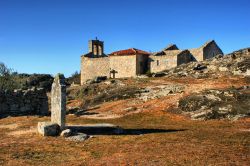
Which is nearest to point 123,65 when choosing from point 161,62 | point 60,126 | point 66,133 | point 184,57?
point 161,62

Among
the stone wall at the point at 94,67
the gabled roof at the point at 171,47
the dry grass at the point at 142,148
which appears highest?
the gabled roof at the point at 171,47

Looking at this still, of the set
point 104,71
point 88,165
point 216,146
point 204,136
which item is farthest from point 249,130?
point 104,71

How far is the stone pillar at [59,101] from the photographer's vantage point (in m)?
24.6

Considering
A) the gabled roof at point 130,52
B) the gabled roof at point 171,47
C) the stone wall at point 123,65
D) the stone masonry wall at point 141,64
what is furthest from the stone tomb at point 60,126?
the gabled roof at point 171,47

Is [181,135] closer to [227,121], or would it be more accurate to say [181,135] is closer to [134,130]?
[134,130]

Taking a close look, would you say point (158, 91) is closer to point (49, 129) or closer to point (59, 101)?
point (59, 101)

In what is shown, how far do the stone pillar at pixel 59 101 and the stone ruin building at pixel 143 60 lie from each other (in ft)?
142

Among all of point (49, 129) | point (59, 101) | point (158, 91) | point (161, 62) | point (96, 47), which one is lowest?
point (49, 129)

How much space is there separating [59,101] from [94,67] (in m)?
52.2

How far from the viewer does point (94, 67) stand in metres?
76.9

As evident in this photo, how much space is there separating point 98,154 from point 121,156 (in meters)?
1.30

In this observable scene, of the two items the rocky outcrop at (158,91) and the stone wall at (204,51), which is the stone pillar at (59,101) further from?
the stone wall at (204,51)

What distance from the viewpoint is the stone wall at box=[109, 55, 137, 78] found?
70.2 meters

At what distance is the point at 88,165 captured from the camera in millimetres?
16047
